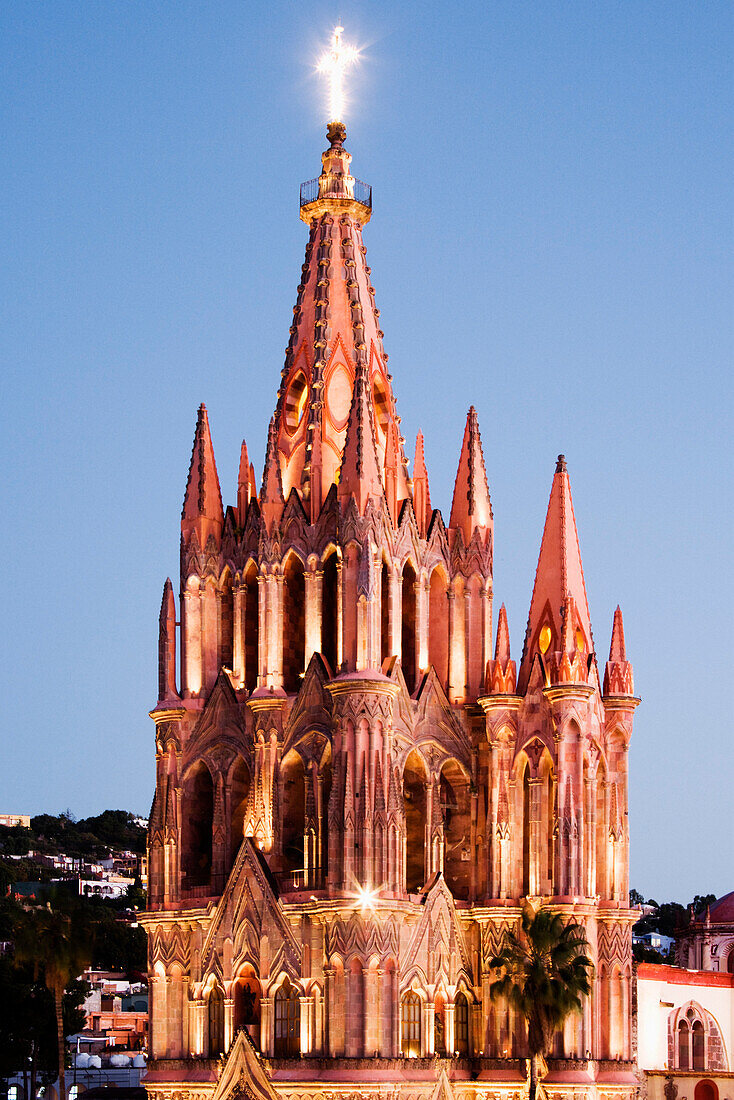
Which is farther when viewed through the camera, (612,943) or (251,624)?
(251,624)

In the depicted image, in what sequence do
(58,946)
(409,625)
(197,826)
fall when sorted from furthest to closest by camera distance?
(58,946) → (409,625) → (197,826)

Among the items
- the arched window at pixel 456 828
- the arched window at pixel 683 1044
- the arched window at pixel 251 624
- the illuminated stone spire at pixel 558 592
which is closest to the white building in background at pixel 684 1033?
the arched window at pixel 683 1044

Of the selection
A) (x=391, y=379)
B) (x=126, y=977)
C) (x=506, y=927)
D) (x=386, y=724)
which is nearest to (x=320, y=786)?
(x=386, y=724)

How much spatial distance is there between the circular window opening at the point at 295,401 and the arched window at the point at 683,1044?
2880 centimetres

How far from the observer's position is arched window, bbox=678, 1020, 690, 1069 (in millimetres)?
75312

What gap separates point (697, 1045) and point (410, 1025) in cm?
2409

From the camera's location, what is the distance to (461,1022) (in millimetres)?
56969

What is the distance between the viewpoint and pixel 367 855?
176 ft

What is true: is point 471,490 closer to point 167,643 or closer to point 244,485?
point 244,485

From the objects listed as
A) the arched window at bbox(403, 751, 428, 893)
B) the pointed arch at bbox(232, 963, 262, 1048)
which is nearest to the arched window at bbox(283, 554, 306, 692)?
the arched window at bbox(403, 751, 428, 893)

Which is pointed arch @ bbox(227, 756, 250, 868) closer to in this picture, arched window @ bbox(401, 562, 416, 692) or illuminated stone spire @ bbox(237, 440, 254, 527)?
arched window @ bbox(401, 562, 416, 692)

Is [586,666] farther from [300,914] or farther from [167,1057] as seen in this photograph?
[167,1057]

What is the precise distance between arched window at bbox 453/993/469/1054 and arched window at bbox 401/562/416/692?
353 inches

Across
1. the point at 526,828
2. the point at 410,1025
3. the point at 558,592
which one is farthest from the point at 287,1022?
the point at 558,592
